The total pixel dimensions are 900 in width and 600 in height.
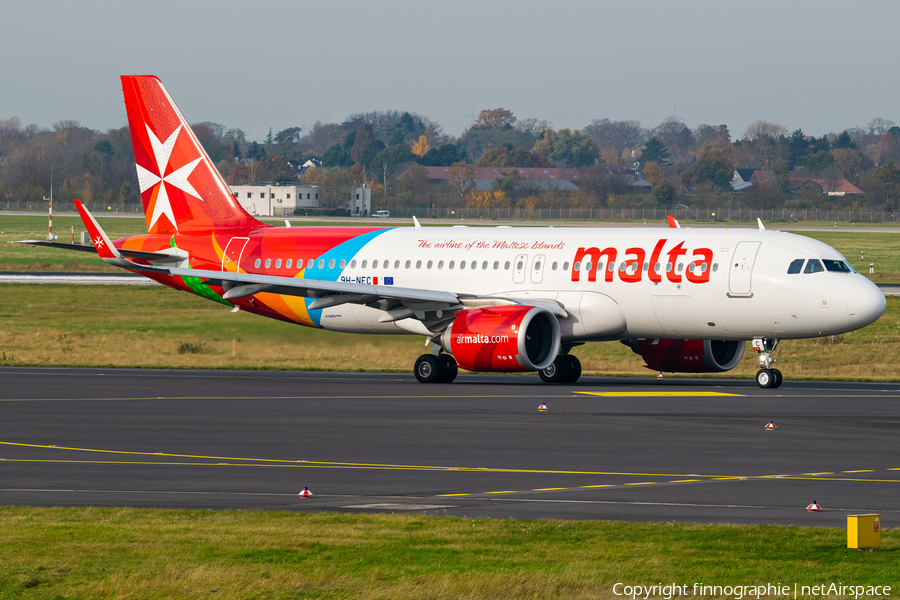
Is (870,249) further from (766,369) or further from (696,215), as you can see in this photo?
(766,369)

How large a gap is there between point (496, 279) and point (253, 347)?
11018mm

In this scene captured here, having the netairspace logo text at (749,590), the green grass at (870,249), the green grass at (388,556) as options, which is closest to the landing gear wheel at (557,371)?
the green grass at (388,556)

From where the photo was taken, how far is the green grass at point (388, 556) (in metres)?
12.4

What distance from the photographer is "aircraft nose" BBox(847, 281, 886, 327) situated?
35.2m

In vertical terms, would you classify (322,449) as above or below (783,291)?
below

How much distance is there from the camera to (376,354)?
159 feet

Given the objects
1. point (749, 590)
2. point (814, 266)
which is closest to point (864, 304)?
point (814, 266)

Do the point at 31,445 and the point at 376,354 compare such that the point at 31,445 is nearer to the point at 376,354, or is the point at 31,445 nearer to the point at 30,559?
the point at 30,559

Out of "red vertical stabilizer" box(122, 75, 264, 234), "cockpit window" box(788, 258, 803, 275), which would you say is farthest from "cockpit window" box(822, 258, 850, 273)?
"red vertical stabilizer" box(122, 75, 264, 234)

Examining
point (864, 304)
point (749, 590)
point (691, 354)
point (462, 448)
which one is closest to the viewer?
point (749, 590)

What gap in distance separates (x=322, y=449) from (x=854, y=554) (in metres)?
12.0

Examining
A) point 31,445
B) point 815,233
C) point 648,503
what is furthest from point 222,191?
point 815,233

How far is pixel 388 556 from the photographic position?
1381cm

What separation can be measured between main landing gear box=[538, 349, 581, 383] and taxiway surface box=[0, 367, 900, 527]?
3.27ft
